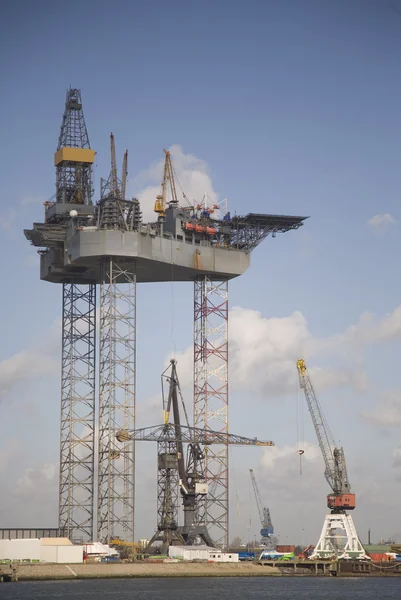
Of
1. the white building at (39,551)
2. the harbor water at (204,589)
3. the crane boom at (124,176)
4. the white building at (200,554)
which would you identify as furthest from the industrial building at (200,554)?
the crane boom at (124,176)

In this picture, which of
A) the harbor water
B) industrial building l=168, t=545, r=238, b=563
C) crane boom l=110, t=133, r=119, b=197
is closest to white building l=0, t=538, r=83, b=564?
the harbor water

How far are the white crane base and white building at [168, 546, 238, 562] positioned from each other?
56.2ft

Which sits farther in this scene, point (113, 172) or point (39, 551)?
point (113, 172)

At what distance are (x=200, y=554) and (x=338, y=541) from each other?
86.7 feet

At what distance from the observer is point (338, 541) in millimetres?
169500

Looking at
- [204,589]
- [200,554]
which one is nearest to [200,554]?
[200,554]

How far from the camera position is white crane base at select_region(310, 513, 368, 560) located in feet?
543

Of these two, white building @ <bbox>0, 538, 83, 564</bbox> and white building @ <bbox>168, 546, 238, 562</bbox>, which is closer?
white building @ <bbox>0, 538, 83, 564</bbox>

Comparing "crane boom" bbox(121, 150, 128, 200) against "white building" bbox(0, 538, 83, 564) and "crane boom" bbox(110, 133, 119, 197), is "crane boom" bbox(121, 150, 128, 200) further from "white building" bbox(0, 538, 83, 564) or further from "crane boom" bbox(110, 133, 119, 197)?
"white building" bbox(0, 538, 83, 564)

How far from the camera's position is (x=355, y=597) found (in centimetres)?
12019

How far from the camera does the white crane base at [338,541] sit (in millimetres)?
165500

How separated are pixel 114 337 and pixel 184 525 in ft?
90.0

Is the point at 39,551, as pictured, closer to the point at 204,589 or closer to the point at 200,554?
the point at 200,554

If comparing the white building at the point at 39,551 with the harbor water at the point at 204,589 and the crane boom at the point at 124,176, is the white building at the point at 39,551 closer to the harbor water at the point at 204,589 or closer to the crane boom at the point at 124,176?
the harbor water at the point at 204,589
